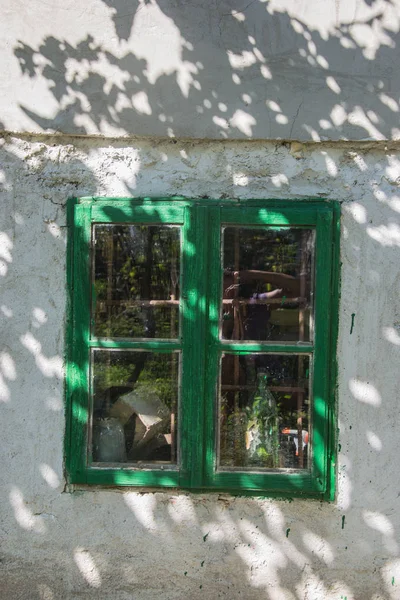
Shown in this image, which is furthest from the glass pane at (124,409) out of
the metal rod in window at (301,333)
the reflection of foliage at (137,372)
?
the metal rod in window at (301,333)

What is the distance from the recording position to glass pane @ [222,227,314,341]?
304 cm

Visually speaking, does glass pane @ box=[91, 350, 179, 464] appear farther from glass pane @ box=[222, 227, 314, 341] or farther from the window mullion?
glass pane @ box=[222, 227, 314, 341]

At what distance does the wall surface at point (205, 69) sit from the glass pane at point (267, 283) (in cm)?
51

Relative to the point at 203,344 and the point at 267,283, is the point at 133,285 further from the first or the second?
the point at 267,283

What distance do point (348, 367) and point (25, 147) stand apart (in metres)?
1.94

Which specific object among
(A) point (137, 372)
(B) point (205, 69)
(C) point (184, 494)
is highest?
(B) point (205, 69)

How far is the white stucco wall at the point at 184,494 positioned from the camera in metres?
3.02

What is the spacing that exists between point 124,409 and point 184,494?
0.51 meters

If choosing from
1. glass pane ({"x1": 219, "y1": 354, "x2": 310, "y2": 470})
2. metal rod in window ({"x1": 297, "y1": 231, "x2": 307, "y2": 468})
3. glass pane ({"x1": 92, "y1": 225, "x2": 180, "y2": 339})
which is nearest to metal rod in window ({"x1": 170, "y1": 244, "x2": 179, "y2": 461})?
glass pane ({"x1": 92, "y1": 225, "x2": 180, "y2": 339})

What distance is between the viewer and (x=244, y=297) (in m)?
3.07

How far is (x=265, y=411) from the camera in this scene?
3.10 meters

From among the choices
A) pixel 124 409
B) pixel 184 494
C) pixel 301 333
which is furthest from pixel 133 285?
pixel 184 494

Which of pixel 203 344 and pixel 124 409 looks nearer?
pixel 203 344

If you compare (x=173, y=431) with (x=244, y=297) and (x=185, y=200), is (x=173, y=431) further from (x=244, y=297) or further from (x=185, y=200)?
(x=185, y=200)
